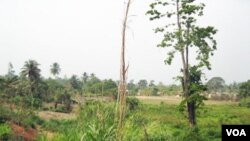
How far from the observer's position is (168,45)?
75.5 feet

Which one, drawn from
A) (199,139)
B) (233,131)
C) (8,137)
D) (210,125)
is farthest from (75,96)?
(210,125)

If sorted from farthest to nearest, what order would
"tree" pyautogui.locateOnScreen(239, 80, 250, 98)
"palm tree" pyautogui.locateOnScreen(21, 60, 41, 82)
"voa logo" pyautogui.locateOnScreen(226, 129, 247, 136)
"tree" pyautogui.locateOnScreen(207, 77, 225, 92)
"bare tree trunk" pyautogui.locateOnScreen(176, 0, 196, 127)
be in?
"tree" pyautogui.locateOnScreen(207, 77, 225, 92)
"tree" pyautogui.locateOnScreen(239, 80, 250, 98)
"palm tree" pyautogui.locateOnScreen(21, 60, 41, 82)
"bare tree trunk" pyautogui.locateOnScreen(176, 0, 196, 127)
"voa logo" pyautogui.locateOnScreen(226, 129, 247, 136)

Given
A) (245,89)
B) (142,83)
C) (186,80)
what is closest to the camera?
(186,80)

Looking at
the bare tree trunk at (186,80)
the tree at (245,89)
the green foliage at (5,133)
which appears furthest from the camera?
the tree at (245,89)

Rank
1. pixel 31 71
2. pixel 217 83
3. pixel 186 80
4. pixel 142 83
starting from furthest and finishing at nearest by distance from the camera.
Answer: pixel 142 83 < pixel 217 83 < pixel 31 71 < pixel 186 80

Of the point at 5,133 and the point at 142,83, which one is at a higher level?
the point at 142,83

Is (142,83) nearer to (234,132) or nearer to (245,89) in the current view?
(245,89)

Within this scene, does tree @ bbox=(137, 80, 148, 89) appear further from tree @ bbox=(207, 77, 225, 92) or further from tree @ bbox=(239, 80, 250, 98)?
tree @ bbox=(239, 80, 250, 98)

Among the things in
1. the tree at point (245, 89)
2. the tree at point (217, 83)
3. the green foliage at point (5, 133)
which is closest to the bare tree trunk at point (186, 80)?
the green foliage at point (5, 133)

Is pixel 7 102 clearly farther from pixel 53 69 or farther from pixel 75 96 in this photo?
pixel 53 69

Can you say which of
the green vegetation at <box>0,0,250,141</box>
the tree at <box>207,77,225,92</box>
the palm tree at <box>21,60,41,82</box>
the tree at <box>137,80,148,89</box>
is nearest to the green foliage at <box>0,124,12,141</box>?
the green vegetation at <box>0,0,250,141</box>

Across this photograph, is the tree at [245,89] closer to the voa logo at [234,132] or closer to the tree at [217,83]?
the tree at [217,83]

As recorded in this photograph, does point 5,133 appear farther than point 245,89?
No


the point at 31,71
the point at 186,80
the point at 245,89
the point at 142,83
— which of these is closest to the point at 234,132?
the point at 186,80
